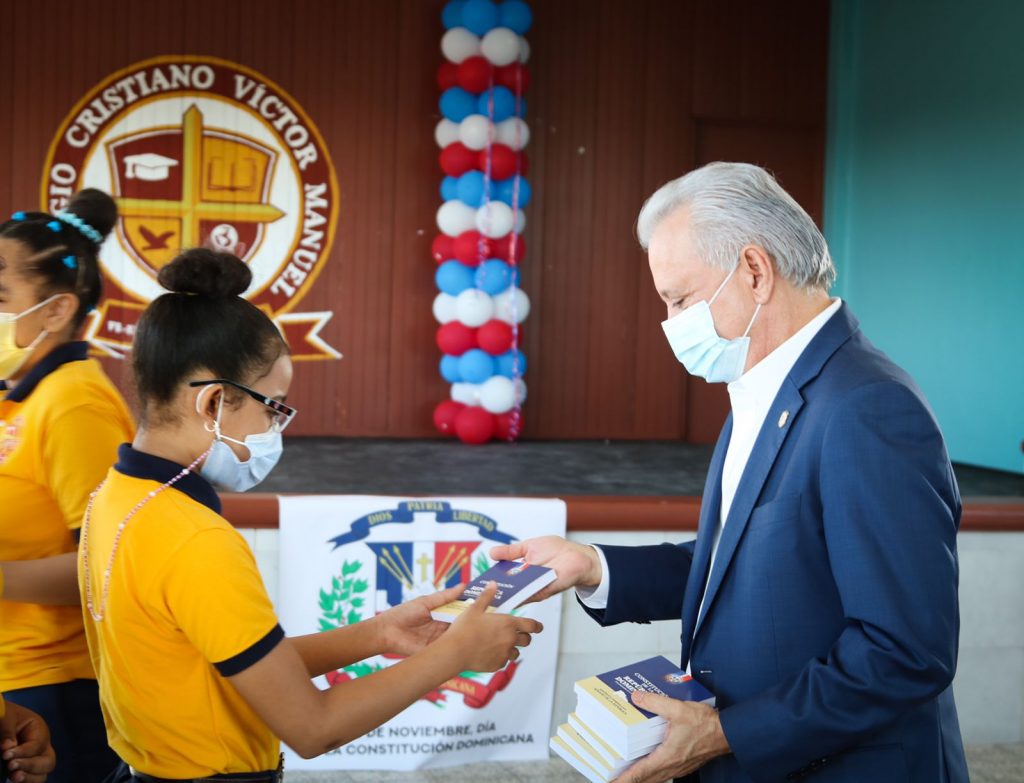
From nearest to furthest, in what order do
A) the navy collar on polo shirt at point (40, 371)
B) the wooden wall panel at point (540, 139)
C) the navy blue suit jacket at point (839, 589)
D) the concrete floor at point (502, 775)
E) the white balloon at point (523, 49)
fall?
the navy blue suit jacket at point (839, 589) → the navy collar on polo shirt at point (40, 371) → the concrete floor at point (502, 775) → the white balloon at point (523, 49) → the wooden wall panel at point (540, 139)

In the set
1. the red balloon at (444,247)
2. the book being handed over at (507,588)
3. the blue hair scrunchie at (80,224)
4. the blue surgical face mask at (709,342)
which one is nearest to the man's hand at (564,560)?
the book being handed over at (507,588)

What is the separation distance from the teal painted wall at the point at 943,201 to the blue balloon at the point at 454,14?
2561 mm

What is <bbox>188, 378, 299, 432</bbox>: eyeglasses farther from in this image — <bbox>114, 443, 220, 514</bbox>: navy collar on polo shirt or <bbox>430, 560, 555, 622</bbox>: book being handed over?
<bbox>430, 560, 555, 622</bbox>: book being handed over

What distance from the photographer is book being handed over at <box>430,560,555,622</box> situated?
1.42 meters

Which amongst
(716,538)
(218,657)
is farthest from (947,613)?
(218,657)

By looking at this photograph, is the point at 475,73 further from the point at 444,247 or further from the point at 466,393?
the point at 466,393

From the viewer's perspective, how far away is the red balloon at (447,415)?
222 inches

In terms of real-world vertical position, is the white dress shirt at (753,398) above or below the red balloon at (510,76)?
below

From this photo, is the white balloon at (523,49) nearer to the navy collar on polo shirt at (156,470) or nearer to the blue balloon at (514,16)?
the blue balloon at (514,16)

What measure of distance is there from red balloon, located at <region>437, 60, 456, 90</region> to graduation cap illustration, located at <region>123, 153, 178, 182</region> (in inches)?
63.5

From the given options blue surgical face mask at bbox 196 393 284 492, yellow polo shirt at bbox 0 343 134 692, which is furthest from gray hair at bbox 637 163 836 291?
yellow polo shirt at bbox 0 343 134 692

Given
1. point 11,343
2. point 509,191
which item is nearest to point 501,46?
point 509,191

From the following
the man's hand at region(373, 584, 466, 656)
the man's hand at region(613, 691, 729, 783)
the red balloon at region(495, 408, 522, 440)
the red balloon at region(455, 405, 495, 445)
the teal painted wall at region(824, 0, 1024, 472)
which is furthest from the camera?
the red balloon at region(495, 408, 522, 440)

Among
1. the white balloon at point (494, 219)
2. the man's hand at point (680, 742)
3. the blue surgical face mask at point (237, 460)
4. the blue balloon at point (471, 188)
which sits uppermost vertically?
the blue balloon at point (471, 188)
